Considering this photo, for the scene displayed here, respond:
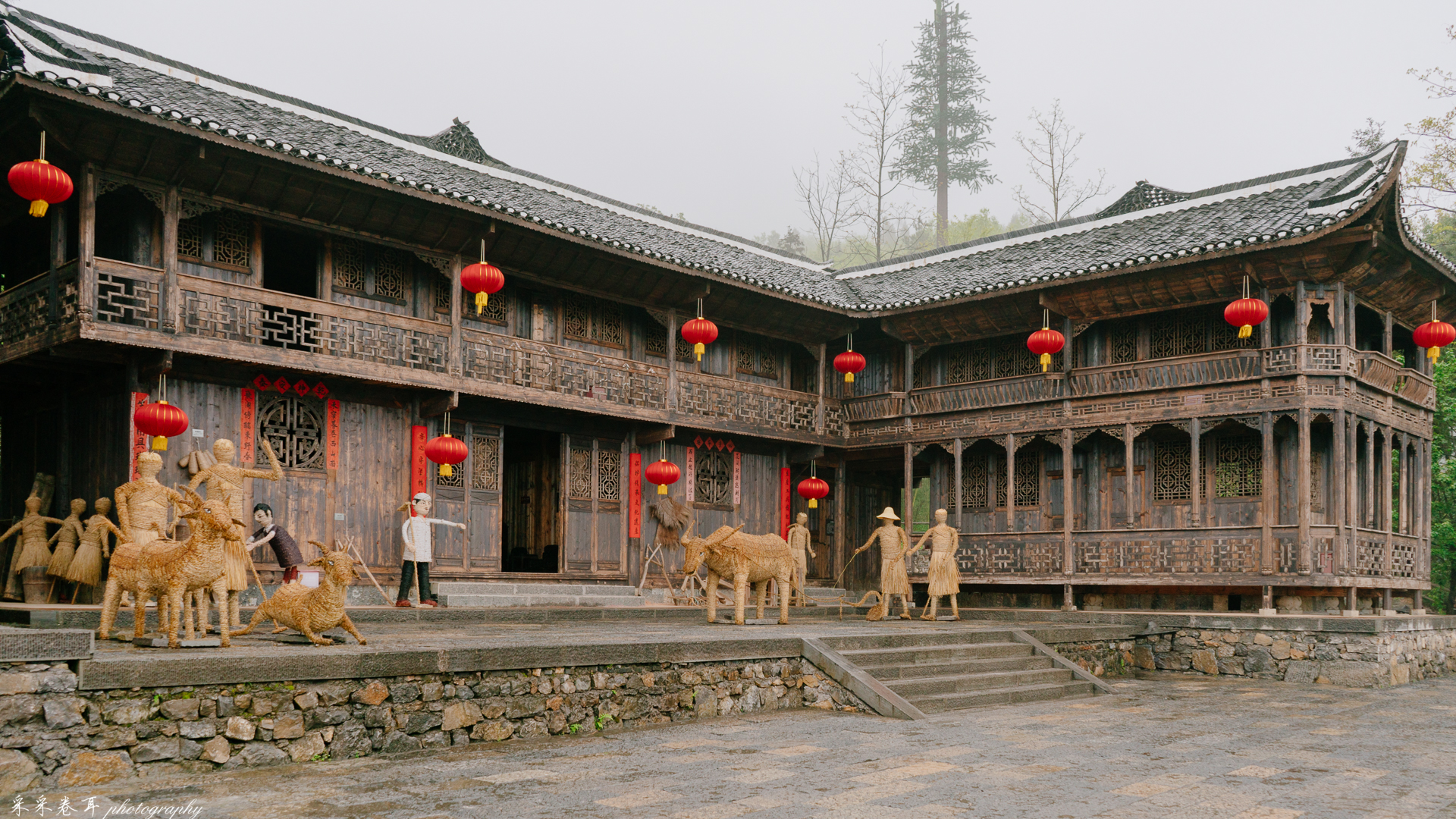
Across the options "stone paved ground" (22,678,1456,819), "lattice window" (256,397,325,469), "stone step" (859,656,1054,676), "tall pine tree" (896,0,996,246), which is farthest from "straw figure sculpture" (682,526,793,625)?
"tall pine tree" (896,0,996,246)

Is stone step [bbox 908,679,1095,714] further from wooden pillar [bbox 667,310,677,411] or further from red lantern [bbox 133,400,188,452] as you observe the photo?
red lantern [bbox 133,400,188,452]

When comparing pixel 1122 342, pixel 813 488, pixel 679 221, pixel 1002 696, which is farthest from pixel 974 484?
pixel 1002 696

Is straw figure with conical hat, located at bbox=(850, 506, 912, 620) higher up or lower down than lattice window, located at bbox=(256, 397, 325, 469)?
lower down

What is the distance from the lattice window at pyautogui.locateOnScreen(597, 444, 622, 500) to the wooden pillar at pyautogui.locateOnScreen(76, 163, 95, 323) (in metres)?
7.23

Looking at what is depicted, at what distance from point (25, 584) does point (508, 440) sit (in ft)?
25.7

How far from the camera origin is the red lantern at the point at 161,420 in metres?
11.0

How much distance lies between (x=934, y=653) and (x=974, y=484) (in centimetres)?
769

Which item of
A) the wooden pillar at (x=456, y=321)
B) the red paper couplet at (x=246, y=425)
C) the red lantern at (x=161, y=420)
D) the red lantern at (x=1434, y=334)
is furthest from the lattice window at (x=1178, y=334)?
the red lantern at (x=161, y=420)

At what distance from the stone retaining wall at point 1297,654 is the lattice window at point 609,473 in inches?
294

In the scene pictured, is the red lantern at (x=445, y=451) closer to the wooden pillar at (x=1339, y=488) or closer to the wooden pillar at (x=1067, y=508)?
the wooden pillar at (x=1067, y=508)

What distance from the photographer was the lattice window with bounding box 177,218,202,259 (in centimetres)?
1252

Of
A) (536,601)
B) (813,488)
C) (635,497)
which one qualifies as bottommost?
(536,601)

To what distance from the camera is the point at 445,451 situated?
13359 millimetres

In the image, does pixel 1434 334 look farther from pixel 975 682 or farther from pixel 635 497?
pixel 635 497
